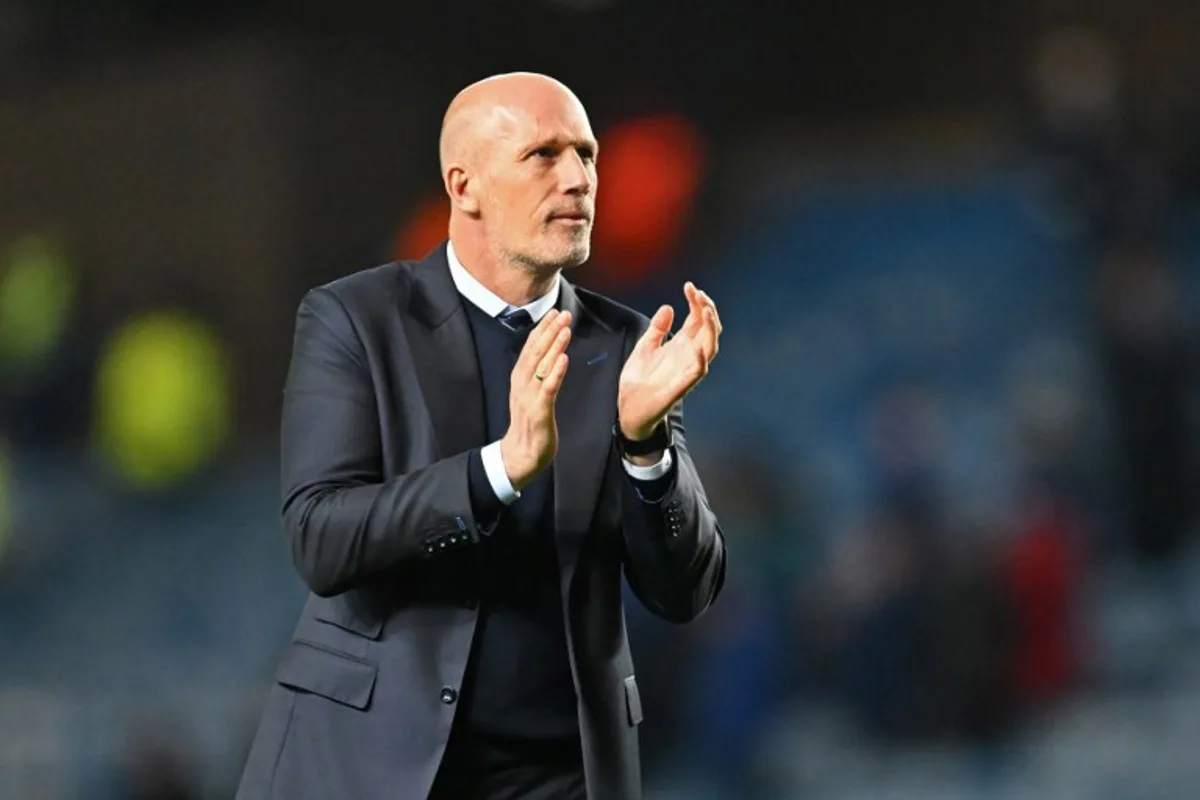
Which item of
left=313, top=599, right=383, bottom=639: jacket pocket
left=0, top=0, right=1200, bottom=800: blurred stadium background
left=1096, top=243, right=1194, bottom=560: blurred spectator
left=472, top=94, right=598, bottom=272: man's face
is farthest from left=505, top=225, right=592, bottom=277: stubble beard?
left=1096, top=243, right=1194, bottom=560: blurred spectator


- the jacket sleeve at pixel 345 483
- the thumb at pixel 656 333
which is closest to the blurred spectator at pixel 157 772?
the jacket sleeve at pixel 345 483

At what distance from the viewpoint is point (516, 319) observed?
167 cm

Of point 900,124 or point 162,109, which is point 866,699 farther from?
point 162,109

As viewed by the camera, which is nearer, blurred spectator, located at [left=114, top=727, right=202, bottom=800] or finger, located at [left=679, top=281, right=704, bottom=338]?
finger, located at [left=679, top=281, right=704, bottom=338]

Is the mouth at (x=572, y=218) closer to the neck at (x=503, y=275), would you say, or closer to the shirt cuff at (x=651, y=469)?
the neck at (x=503, y=275)

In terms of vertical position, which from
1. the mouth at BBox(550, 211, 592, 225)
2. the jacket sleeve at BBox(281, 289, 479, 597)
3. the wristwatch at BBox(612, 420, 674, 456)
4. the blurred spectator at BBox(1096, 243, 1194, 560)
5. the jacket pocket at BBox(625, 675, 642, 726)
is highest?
the blurred spectator at BBox(1096, 243, 1194, 560)

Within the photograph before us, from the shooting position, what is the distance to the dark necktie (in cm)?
167

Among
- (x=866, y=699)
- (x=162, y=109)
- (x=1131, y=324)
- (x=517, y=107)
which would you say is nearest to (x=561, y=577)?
(x=517, y=107)

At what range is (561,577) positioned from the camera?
159 cm

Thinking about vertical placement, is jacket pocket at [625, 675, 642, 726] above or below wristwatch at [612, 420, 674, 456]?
below

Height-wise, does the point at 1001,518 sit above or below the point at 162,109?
below

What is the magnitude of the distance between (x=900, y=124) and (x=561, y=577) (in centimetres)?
261

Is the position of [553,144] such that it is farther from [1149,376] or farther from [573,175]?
[1149,376]

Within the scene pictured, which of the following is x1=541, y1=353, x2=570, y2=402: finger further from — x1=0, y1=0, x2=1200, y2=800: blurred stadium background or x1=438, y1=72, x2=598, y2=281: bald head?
x1=0, y1=0, x2=1200, y2=800: blurred stadium background
